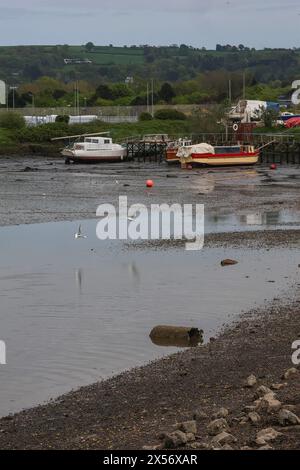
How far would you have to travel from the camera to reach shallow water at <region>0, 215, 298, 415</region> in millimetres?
16828

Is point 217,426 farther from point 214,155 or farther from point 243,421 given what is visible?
point 214,155

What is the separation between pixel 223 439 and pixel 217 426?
1.98ft

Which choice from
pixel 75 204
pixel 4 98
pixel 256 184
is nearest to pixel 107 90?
pixel 4 98

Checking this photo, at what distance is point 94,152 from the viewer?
271 feet

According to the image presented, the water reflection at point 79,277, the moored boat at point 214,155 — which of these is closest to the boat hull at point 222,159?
the moored boat at point 214,155

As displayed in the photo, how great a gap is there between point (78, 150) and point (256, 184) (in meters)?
26.7

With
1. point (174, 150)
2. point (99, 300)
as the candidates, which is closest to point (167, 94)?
point (174, 150)

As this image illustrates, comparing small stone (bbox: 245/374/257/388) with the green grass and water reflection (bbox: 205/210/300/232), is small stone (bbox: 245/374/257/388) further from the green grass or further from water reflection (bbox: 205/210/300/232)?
the green grass

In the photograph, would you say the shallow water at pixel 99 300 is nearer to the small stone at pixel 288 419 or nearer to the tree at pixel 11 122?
the small stone at pixel 288 419

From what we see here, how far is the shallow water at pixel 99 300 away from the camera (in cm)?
1683

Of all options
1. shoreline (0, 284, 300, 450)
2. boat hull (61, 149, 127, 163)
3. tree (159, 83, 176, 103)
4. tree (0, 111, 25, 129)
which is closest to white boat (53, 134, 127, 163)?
boat hull (61, 149, 127, 163)

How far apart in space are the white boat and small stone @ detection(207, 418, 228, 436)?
6992 centimetres

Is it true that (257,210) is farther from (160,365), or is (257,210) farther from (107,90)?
(107,90)

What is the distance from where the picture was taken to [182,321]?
20.0 metres
